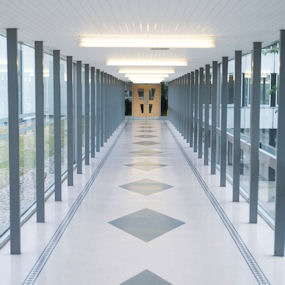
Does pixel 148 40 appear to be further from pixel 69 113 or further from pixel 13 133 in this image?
pixel 69 113

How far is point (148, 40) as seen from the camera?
644 cm

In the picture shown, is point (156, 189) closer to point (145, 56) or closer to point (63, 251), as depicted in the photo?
point (145, 56)

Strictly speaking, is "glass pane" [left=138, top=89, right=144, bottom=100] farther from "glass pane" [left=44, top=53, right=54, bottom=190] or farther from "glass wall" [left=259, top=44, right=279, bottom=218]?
"glass wall" [left=259, top=44, right=279, bottom=218]

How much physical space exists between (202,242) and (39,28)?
346cm

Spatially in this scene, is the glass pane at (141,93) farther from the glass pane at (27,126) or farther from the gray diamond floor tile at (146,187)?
the glass pane at (27,126)

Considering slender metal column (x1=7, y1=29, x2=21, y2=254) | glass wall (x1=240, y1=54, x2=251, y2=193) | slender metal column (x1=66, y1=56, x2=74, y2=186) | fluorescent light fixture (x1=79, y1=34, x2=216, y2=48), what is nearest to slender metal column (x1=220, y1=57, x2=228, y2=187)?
glass wall (x1=240, y1=54, x2=251, y2=193)

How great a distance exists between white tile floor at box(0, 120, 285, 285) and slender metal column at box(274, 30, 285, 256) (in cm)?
23

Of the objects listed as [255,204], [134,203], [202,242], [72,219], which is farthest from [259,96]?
[72,219]

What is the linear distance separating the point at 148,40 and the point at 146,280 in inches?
135

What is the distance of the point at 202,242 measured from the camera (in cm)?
587

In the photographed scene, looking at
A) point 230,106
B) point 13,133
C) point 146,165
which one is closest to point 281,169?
point 13,133

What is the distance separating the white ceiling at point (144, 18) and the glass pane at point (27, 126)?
87 centimetres

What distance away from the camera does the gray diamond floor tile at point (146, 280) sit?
4.59m

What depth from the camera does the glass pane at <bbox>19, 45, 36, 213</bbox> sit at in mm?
7082
